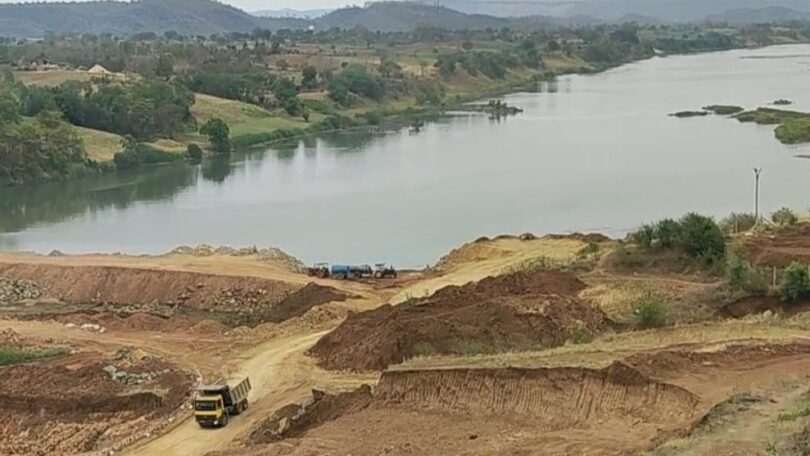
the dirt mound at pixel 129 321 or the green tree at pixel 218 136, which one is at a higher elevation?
the green tree at pixel 218 136

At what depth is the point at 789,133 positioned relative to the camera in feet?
213

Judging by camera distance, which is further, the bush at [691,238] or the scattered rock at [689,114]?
the scattered rock at [689,114]

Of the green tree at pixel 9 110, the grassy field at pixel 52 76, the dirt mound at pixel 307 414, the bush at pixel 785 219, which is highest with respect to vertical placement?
the grassy field at pixel 52 76

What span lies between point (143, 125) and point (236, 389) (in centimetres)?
5015

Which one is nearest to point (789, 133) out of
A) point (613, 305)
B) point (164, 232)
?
point (164, 232)

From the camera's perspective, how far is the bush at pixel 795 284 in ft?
80.3

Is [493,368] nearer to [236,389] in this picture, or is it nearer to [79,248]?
[236,389]

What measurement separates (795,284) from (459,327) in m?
7.52

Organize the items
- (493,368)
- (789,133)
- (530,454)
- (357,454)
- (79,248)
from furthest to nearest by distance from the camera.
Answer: (789,133), (79,248), (493,368), (357,454), (530,454)

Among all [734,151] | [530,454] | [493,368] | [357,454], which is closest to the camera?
[530,454]

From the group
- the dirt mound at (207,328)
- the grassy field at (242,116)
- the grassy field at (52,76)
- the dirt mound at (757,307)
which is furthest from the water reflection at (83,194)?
the dirt mound at (757,307)

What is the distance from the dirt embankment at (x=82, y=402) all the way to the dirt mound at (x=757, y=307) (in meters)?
11.7

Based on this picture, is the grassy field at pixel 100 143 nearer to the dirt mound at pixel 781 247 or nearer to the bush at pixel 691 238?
the bush at pixel 691 238

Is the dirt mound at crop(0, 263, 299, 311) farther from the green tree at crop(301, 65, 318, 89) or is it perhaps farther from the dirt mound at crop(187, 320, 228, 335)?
the green tree at crop(301, 65, 318, 89)
